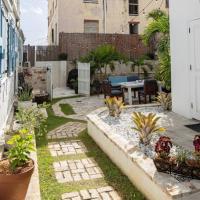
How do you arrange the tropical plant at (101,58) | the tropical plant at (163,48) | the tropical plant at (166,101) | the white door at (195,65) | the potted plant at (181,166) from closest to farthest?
the potted plant at (181,166) < the white door at (195,65) < the tropical plant at (166,101) < the tropical plant at (163,48) < the tropical plant at (101,58)

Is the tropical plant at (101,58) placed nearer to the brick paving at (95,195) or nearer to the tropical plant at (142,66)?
the tropical plant at (142,66)

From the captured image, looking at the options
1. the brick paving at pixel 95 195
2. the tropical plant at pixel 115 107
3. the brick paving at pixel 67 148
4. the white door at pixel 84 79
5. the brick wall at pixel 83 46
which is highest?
the brick wall at pixel 83 46

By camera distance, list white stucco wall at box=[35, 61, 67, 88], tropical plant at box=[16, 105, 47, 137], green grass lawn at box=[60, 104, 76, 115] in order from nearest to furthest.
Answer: tropical plant at box=[16, 105, 47, 137], green grass lawn at box=[60, 104, 76, 115], white stucco wall at box=[35, 61, 67, 88]

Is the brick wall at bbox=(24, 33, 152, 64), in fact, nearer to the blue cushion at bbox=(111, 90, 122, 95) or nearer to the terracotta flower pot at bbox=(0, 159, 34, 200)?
the blue cushion at bbox=(111, 90, 122, 95)

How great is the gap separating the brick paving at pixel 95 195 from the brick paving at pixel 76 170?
1.73 feet

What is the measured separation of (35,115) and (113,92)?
4958mm

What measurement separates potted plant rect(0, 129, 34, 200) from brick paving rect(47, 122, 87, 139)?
153 inches

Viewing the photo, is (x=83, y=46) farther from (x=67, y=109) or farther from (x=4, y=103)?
(x=4, y=103)

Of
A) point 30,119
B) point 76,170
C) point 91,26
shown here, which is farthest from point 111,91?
point 91,26

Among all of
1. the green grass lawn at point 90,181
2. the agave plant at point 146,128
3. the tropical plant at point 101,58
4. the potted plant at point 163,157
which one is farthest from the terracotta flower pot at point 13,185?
the tropical plant at point 101,58

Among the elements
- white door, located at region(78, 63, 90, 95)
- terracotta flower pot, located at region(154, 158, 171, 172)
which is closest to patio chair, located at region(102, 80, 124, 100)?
white door, located at region(78, 63, 90, 95)

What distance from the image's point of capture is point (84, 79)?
1628 cm

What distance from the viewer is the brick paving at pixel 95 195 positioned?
172 inches

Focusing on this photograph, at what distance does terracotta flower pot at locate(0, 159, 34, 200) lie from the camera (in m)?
Answer: 3.63
